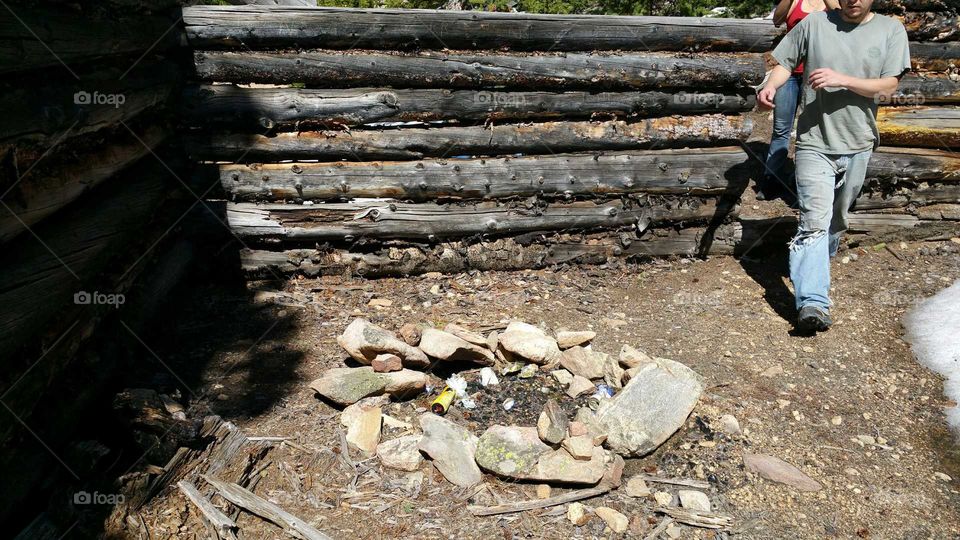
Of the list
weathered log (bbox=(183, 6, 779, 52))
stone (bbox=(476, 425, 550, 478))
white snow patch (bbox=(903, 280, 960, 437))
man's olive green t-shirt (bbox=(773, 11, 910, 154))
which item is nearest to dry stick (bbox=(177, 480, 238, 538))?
stone (bbox=(476, 425, 550, 478))

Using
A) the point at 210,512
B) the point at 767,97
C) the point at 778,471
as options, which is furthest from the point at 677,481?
the point at 767,97

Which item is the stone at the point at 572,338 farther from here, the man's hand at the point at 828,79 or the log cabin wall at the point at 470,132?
the man's hand at the point at 828,79

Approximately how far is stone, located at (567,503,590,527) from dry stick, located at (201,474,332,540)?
1.07 metres

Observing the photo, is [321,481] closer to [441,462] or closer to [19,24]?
[441,462]

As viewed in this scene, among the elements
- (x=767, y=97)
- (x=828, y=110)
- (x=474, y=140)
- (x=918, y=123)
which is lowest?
(x=918, y=123)

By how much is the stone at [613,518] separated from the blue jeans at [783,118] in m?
3.79

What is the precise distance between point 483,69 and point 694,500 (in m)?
3.09

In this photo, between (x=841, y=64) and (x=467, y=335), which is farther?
(x=841, y=64)

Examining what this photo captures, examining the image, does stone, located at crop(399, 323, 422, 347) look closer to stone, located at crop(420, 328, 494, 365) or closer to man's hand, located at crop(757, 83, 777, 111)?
stone, located at crop(420, 328, 494, 365)

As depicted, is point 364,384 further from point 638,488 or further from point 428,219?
point 428,219

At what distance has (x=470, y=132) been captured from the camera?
5062 millimetres

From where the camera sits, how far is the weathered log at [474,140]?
4938 mm

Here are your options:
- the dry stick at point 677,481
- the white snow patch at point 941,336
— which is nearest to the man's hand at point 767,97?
the white snow patch at point 941,336

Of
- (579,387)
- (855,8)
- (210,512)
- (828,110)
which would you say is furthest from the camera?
(828,110)
